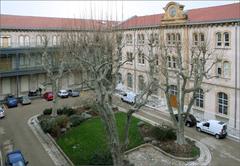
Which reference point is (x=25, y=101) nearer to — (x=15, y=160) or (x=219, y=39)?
(x=15, y=160)

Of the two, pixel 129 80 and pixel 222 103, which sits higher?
pixel 129 80

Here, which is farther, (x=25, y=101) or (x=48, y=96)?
(x=48, y=96)

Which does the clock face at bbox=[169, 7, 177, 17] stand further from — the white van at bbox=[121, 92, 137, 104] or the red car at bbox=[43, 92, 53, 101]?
the red car at bbox=[43, 92, 53, 101]

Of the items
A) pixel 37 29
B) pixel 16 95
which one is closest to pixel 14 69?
pixel 16 95

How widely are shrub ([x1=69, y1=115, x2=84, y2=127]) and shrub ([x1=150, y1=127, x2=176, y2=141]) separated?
28.2 feet

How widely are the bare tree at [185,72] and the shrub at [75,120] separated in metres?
9.82

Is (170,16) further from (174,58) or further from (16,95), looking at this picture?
(16,95)

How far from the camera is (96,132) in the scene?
85.8ft

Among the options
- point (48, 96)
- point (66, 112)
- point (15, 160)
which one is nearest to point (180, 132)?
point (15, 160)

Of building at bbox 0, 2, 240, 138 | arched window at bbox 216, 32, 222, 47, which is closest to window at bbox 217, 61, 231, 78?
building at bbox 0, 2, 240, 138

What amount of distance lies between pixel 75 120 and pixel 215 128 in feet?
48.0

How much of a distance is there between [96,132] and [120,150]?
9.56 meters

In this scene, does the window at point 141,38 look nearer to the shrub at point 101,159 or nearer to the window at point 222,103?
the window at point 222,103

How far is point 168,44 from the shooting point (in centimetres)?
3656
